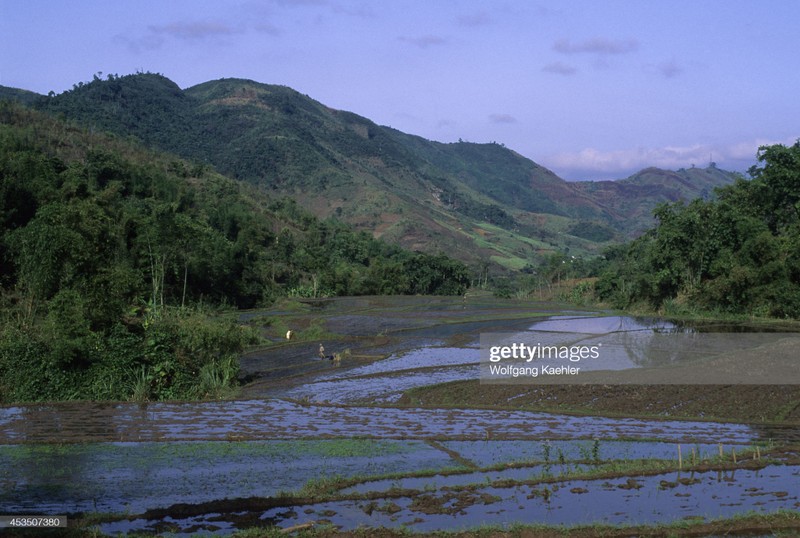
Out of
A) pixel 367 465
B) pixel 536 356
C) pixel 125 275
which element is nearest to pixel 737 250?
pixel 536 356

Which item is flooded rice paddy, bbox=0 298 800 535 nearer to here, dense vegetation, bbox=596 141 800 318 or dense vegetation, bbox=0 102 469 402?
dense vegetation, bbox=0 102 469 402

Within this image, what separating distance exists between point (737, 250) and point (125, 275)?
42.2m

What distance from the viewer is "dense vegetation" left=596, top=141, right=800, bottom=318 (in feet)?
153

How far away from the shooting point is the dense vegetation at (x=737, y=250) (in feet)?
153

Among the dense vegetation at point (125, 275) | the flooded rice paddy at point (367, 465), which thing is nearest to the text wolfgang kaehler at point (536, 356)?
the flooded rice paddy at point (367, 465)

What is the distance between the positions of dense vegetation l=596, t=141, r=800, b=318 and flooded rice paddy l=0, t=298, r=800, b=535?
31.6 meters

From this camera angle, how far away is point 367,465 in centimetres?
1566

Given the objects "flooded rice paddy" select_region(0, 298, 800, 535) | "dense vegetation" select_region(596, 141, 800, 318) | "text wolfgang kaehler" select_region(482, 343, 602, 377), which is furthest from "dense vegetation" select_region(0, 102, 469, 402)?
"dense vegetation" select_region(596, 141, 800, 318)

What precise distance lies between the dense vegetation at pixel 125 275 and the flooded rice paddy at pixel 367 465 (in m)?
2.19

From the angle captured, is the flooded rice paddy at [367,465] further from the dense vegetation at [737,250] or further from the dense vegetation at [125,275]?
the dense vegetation at [737,250]

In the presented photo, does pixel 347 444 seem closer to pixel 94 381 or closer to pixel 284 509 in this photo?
pixel 284 509

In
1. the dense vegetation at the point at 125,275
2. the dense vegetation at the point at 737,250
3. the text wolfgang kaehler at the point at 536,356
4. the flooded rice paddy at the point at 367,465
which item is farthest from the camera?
the dense vegetation at the point at 737,250

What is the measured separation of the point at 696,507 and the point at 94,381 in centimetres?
1983

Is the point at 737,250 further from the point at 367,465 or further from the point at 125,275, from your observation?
the point at 367,465
